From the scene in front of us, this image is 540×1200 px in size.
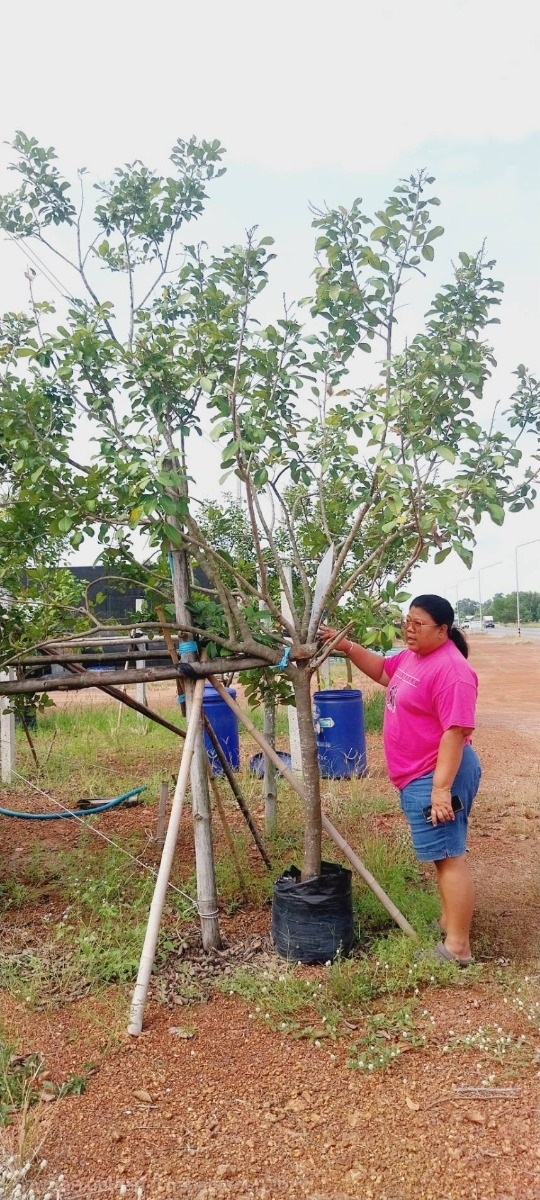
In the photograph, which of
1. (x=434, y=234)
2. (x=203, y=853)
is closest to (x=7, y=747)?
(x=203, y=853)

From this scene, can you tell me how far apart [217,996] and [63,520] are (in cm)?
180

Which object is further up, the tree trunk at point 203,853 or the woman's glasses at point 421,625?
the woman's glasses at point 421,625

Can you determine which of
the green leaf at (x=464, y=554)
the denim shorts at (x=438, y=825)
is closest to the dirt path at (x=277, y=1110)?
the denim shorts at (x=438, y=825)

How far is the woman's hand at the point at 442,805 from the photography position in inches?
116

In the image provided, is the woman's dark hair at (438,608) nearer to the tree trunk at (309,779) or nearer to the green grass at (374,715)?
the tree trunk at (309,779)

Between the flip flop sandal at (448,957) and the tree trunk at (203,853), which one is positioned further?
the tree trunk at (203,853)

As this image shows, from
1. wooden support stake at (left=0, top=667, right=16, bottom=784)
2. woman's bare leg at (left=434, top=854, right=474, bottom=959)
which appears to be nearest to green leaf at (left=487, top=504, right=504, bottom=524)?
woman's bare leg at (left=434, top=854, right=474, bottom=959)

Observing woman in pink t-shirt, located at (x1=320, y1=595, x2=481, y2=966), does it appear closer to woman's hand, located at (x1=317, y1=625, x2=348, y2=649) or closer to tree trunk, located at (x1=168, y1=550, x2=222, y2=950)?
woman's hand, located at (x1=317, y1=625, x2=348, y2=649)

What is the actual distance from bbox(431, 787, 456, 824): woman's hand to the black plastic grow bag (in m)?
0.49

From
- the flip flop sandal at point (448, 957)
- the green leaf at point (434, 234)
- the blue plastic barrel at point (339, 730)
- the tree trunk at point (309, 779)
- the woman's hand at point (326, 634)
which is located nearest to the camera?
the green leaf at point (434, 234)

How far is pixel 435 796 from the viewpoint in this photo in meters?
2.98

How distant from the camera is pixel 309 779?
10.6 feet

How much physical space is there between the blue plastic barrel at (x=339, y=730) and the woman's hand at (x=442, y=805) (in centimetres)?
378

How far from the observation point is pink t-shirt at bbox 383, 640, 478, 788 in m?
2.96
